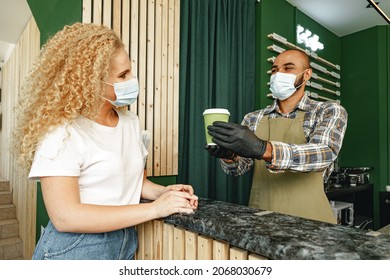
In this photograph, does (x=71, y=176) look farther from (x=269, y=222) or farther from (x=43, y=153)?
(x=269, y=222)

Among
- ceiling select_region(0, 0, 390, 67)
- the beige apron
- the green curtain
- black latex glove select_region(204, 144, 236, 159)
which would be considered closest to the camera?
black latex glove select_region(204, 144, 236, 159)

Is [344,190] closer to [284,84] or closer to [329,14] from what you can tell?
[284,84]

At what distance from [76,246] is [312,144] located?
→ 1.04 metres

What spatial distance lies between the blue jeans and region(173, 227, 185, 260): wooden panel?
0.69ft

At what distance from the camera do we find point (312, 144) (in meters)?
1.28

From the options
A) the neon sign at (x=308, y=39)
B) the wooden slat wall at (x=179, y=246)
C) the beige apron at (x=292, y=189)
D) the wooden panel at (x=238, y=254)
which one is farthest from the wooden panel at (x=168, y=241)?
the neon sign at (x=308, y=39)

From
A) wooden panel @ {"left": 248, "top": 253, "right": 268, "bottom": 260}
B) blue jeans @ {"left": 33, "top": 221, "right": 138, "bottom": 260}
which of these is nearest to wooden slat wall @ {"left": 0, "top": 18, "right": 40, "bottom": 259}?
blue jeans @ {"left": 33, "top": 221, "right": 138, "bottom": 260}

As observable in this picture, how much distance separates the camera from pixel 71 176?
84 centimetres

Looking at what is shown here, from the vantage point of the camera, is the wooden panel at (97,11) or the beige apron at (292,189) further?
the wooden panel at (97,11)

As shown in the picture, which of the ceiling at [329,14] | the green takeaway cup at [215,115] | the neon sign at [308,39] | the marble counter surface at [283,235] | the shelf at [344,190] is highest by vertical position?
the ceiling at [329,14]

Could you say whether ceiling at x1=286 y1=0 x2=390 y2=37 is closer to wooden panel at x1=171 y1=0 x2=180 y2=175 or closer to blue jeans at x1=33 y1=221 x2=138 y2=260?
wooden panel at x1=171 y1=0 x2=180 y2=175

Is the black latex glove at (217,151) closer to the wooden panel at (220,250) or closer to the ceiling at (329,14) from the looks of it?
the wooden panel at (220,250)

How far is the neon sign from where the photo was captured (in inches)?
135

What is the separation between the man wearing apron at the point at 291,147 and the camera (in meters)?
1.16
